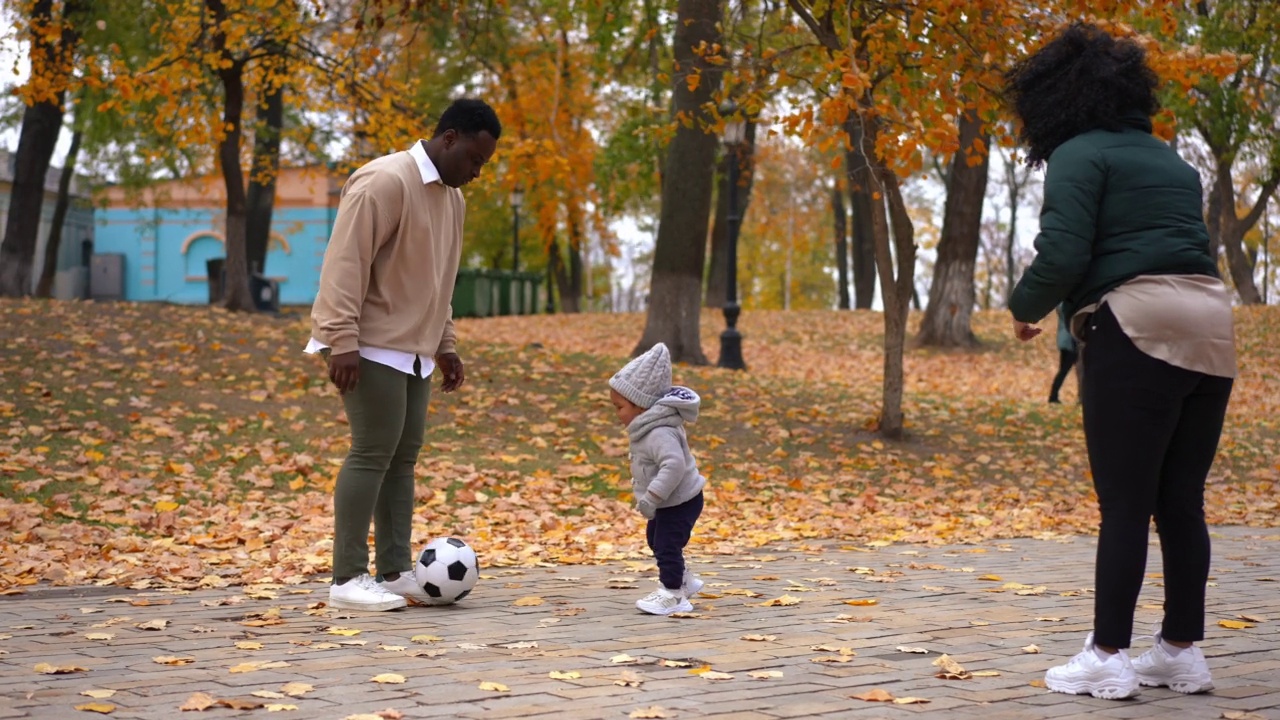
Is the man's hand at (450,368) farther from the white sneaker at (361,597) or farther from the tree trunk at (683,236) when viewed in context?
the tree trunk at (683,236)

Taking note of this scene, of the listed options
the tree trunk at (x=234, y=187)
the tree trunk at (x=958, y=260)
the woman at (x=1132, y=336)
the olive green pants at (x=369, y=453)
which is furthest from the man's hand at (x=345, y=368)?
the tree trunk at (x=958, y=260)

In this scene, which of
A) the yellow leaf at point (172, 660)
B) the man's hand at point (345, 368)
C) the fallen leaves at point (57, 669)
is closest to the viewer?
the fallen leaves at point (57, 669)

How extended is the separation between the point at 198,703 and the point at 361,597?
1.99 metres

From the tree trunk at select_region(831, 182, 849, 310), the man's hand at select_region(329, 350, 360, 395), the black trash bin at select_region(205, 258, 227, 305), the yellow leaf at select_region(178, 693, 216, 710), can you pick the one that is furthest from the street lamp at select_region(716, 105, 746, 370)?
the tree trunk at select_region(831, 182, 849, 310)

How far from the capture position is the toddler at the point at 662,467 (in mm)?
5957

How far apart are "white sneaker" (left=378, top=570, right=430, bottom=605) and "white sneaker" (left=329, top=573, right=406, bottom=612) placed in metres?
0.08

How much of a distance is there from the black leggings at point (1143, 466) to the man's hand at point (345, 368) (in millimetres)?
2956

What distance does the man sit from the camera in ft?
19.4

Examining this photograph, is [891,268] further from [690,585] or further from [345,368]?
[345,368]

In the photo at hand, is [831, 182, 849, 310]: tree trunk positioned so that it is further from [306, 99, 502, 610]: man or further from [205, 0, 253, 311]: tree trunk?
[306, 99, 502, 610]: man

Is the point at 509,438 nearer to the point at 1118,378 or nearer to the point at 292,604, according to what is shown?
the point at 292,604

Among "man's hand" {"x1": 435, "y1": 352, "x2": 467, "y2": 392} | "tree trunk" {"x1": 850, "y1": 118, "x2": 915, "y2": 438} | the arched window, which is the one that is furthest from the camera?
the arched window

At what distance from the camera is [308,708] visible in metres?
4.04

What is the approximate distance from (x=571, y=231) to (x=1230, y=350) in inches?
1375
